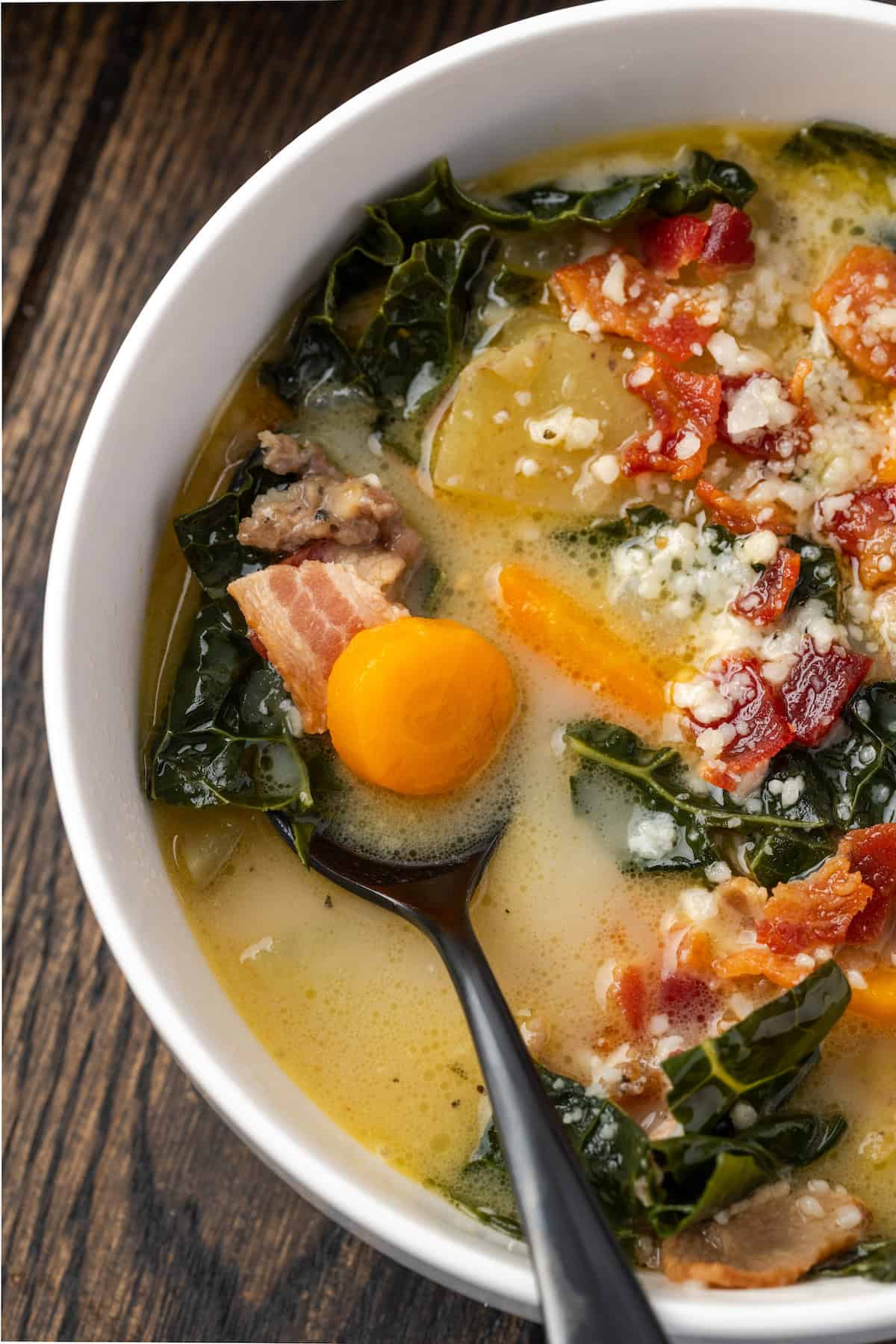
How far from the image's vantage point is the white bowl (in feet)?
7.56

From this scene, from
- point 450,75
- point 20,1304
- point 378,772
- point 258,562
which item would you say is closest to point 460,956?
point 378,772

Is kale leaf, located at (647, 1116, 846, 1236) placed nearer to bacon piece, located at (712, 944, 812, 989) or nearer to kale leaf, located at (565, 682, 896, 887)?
bacon piece, located at (712, 944, 812, 989)

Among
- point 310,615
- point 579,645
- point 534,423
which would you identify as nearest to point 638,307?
point 534,423

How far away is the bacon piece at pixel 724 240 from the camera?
2916mm

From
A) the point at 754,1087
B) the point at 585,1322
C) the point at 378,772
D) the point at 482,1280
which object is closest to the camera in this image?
the point at 585,1322

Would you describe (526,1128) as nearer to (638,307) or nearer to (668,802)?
(668,802)

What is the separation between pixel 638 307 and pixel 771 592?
27.4 inches

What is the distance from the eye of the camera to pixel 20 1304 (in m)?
3.01

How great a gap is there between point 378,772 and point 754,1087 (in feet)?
3.14

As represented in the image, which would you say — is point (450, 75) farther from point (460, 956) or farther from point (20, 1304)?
point (20, 1304)

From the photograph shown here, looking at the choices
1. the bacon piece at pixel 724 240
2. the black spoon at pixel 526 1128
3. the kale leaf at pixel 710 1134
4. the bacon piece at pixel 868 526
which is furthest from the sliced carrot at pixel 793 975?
the bacon piece at pixel 724 240

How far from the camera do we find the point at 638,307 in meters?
2.90

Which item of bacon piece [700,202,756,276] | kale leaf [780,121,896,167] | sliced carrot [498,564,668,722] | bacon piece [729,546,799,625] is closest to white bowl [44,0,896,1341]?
kale leaf [780,121,896,167]

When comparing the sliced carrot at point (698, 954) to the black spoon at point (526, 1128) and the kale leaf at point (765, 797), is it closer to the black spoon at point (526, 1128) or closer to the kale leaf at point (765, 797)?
the kale leaf at point (765, 797)
